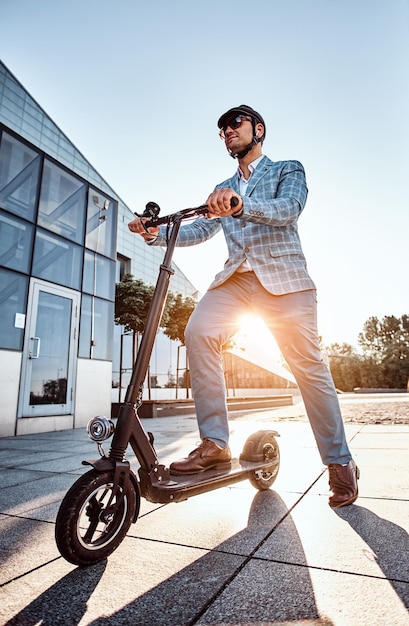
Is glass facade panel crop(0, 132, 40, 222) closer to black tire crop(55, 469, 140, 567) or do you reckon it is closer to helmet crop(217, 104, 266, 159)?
helmet crop(217, 104, 266, 159)

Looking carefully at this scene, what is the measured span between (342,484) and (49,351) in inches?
273

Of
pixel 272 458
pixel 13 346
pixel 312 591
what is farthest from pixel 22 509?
pixel 13 346

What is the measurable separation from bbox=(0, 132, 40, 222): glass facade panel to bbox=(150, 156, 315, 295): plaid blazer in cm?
631

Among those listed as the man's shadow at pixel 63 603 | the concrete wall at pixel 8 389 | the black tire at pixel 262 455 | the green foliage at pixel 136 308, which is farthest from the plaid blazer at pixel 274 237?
the green foliage at pixel 136 308

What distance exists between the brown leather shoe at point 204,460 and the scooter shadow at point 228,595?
43cm

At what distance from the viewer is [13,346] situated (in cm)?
706

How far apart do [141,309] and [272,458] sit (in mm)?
12214

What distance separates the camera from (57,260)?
8.36 m

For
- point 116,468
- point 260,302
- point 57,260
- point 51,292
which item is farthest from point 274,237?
point 57,260

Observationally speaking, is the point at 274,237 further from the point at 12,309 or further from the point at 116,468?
the point at 12,309

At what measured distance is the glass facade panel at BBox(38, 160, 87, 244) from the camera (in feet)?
27.3

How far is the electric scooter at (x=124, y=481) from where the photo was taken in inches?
52.3

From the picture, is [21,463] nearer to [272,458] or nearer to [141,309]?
[272,458]

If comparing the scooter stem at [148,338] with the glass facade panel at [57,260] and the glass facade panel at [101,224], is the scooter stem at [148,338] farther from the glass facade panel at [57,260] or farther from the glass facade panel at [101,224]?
the glass facade panel at [101,224]
